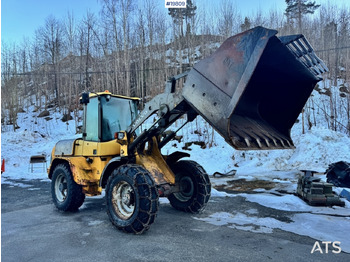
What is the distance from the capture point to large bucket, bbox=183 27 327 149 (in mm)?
3526

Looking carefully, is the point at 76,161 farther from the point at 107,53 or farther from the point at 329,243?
the point at 107,53

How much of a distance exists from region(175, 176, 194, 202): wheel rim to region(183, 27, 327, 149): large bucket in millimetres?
2007

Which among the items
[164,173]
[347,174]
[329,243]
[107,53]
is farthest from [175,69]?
[329,243]

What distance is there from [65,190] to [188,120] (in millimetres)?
3522

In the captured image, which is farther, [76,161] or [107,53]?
[107,53]

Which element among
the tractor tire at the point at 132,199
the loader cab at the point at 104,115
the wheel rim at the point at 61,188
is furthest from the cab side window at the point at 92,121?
the tractor tire at the point at 132,199

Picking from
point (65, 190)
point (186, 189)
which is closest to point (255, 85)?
point (186, 189)

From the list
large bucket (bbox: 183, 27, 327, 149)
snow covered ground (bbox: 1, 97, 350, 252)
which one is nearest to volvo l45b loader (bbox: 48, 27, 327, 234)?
large bucket (bbox: 183, 27, 327, 149)

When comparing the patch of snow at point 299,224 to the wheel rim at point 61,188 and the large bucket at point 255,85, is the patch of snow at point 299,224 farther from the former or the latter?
the wheel rim at point 61,188

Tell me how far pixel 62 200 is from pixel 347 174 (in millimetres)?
8157

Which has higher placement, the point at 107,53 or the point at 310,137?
the point at 107,53

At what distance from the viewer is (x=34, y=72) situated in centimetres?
3334

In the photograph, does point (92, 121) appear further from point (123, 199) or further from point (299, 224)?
point (299, 224)

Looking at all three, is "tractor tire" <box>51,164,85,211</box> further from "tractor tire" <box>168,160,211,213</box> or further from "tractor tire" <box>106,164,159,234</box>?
"tractor tire" <box>168,160,211,213</box>
